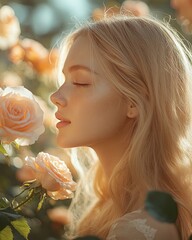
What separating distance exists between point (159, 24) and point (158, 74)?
0.53ft

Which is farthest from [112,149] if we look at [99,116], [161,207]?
[161,207]

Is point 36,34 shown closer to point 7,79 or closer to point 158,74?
point 7,79

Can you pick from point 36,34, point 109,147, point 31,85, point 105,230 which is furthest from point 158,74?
point 36,34

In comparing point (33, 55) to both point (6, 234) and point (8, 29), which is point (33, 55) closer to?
point (8, 29)

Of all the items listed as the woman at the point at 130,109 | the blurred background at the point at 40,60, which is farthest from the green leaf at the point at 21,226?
the blurred background at the point at 40,60

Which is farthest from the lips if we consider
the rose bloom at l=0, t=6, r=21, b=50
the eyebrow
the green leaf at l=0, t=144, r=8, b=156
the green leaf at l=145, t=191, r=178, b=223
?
the rose bloom at l=0, t=6, r=21, b=50

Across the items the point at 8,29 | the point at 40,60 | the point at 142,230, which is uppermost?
the point at 8,29

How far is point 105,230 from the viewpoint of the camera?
1.71 metres

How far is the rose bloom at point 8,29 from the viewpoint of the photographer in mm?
2529

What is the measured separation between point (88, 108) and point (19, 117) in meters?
0.20

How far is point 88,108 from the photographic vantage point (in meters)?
1.66

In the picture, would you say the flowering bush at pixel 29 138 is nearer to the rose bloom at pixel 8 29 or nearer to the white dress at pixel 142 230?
the white dress at pixel 142 230

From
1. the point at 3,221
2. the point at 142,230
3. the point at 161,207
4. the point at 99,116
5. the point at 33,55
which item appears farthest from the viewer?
the point at 33,55

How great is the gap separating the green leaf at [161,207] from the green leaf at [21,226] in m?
0.45
